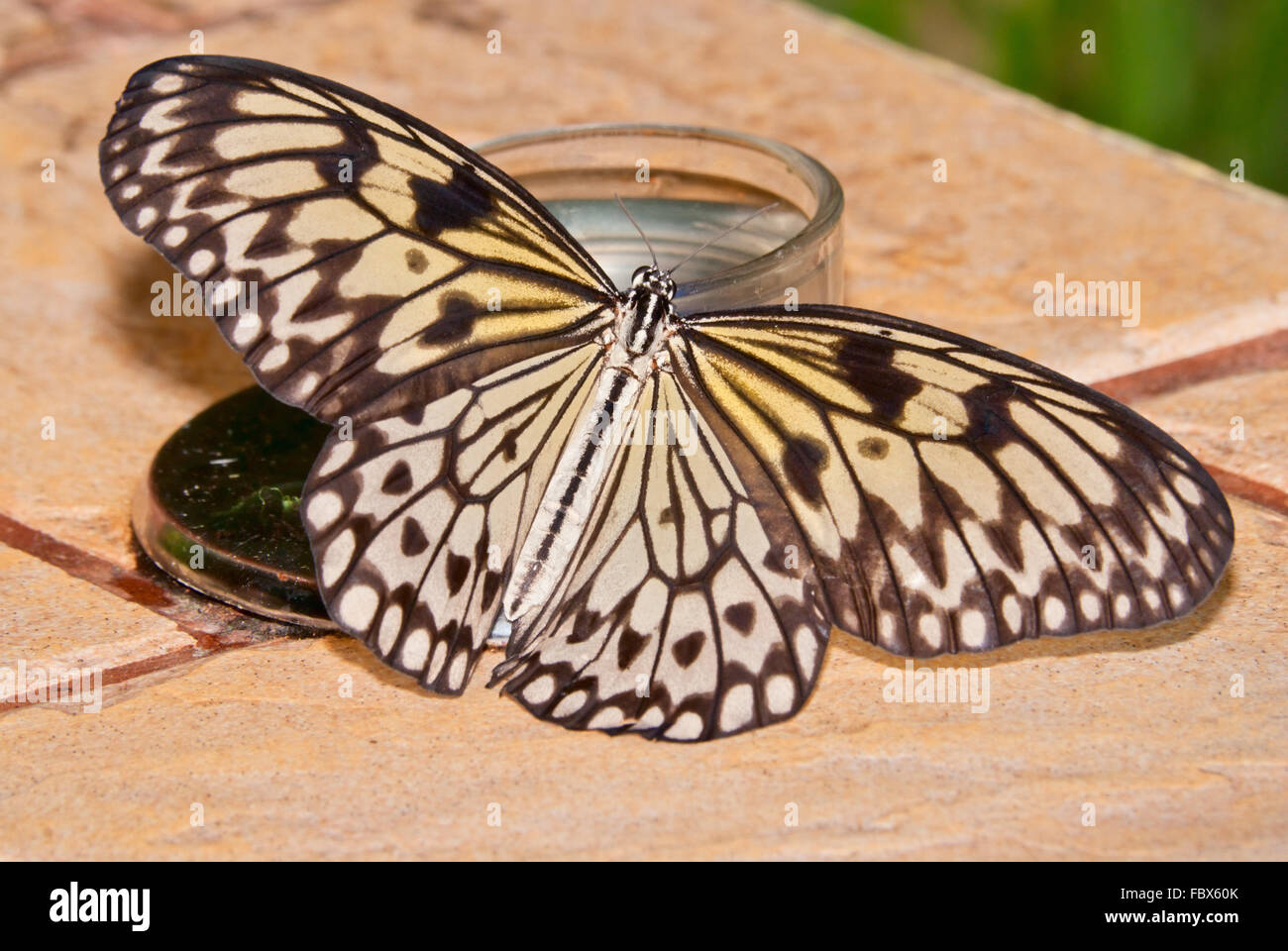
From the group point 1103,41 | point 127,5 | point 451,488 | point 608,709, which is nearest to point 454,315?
point 451,488

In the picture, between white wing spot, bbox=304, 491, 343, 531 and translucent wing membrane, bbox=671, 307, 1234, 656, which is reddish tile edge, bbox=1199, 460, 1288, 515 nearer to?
translucent wing membrane, bbox=671, 307, 1234, 656

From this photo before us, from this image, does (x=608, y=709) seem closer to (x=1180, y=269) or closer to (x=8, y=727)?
(x=8, y=727)

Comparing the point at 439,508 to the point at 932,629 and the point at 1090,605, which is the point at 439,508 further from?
the point at 1090,605

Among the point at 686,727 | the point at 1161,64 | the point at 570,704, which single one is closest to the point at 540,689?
the point at 570,704

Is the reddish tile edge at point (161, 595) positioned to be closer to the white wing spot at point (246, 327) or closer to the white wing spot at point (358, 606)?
the white wing spot at point (358, 606)

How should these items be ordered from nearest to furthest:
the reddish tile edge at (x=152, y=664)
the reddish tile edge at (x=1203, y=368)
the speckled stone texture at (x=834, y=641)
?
the speckled stone texture at (x=834, y=641) → the reddish tile edge at (x=152, y=664) → the reddish tile edge at (x=1203, y=368)

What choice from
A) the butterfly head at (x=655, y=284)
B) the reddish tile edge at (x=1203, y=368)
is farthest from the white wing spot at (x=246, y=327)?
the reddish tile edge at (x=1203, y=368)
